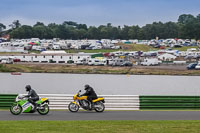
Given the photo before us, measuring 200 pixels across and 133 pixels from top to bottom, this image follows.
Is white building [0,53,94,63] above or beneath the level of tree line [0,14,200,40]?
beneath

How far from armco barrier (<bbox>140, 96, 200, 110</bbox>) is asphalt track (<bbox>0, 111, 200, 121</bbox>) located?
80.1 inches

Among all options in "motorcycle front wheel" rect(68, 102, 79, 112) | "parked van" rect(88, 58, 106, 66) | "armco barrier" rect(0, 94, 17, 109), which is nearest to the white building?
"parked van" rect(88, 58, 106, 66)

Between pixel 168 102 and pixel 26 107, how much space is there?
873 cm

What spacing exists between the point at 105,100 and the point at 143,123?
7251mm

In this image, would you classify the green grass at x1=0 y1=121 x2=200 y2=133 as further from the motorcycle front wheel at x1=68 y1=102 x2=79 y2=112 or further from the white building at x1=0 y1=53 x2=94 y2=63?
the white building at x1=0 y1=53 x2=94 y2=63

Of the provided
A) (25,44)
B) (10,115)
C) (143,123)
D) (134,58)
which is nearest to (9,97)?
(10,115)

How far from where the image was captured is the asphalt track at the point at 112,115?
22219mm

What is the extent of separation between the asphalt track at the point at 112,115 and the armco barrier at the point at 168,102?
6.68ft

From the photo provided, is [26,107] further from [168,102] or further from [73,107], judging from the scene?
[168,102]

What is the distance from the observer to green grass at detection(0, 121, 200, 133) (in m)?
18.0

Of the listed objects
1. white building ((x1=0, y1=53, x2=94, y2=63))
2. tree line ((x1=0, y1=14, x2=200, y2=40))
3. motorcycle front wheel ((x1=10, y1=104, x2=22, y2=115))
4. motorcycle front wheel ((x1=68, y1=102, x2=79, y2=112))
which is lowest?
white building ((x1=0, y1=53, x2=94, y2=63))

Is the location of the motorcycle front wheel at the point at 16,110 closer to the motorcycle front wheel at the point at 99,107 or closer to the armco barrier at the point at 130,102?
the armco barrier at the point at 130,102

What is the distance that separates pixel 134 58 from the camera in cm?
11225

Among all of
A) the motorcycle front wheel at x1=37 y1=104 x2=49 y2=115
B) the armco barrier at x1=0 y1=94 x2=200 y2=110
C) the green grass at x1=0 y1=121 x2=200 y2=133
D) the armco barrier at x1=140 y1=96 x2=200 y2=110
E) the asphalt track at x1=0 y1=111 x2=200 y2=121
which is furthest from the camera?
the armco barrier at x1=140 y1=96 x2=200 y2=110
